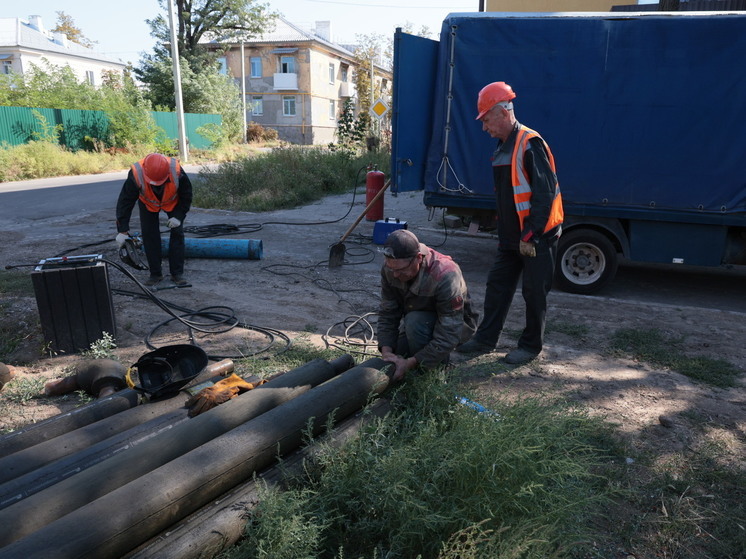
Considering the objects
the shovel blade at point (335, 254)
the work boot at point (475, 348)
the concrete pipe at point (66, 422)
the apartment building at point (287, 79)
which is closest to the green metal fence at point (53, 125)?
the apartment building at point (287, 79)

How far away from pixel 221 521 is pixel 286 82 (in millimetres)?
45079

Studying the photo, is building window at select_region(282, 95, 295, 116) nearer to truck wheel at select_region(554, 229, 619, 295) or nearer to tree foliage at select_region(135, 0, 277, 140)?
tree foliage at select_region(135, 0, 277, 140)

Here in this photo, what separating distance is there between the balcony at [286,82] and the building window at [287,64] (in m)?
1.11

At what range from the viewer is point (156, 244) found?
6469 millimetres

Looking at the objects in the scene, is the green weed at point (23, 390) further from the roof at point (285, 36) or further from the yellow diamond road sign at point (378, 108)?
the roof at point (285, 36)

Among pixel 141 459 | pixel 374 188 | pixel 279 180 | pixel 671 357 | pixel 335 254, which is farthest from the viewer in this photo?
pixel 279 180

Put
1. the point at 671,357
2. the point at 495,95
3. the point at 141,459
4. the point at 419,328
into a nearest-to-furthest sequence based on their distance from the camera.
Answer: the point at 141,459 → the point at 419,328 → the point at 495,95 → the point at 671,357

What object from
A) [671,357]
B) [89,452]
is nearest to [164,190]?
[89,452]

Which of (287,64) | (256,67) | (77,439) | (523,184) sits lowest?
(77,439)

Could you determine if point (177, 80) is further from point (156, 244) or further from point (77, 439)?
point (77, 439)

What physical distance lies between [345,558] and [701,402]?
9.90 ft

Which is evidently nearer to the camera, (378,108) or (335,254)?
(335,254)

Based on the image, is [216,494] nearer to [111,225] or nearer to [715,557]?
[715,557]

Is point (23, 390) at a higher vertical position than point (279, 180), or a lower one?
lower
